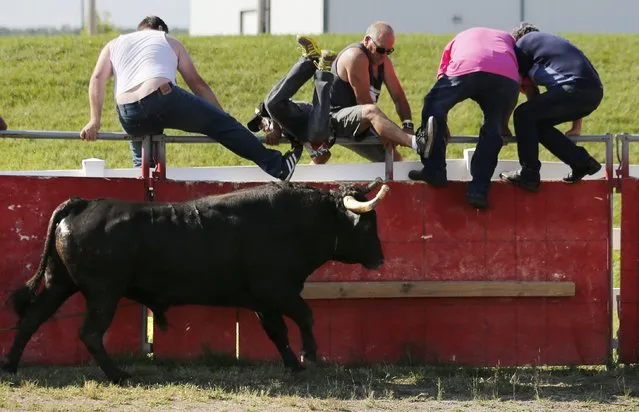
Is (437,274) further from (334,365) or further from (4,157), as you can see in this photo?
(4,157)

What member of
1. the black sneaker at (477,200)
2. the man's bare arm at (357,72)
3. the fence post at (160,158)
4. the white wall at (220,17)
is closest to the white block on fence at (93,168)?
the fence post at (160,158)

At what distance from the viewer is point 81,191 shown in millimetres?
9078

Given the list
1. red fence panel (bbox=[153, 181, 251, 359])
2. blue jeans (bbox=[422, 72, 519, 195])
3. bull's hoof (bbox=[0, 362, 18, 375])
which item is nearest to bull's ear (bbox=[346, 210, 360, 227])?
blue jeans (bbox=[422, 72, 519, 195])

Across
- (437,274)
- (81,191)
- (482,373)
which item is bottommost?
(482,373)

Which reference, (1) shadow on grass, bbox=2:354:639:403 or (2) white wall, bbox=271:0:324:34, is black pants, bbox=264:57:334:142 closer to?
(1) shadow on grass, bbox=2:354:639:403

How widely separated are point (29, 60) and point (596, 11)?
1245 cm

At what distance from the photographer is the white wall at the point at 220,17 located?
31.3m

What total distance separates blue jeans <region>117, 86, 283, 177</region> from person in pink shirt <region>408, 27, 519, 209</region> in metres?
1.13

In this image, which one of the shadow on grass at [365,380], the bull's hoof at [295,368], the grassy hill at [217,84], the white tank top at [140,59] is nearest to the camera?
the shadow on grass at [365,380]

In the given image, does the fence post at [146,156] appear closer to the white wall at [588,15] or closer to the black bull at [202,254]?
the black bull at [202,254]

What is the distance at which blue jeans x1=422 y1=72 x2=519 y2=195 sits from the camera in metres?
9.19

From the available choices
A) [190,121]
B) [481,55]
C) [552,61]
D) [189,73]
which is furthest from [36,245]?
[552,61]

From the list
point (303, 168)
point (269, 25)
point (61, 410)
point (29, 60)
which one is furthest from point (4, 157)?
point (269, 25)

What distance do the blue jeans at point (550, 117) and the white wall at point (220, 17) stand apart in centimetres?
2168
